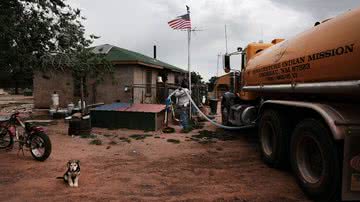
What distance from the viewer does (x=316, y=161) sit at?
16.8ft

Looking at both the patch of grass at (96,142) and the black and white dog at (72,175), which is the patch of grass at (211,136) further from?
the black and white dog at (72,175)

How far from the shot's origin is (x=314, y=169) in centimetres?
519

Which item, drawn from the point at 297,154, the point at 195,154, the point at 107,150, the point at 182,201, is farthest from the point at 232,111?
the point at 182,201

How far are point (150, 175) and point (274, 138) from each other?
255 centimetres

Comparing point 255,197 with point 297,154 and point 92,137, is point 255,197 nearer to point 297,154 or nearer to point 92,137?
point 297,154

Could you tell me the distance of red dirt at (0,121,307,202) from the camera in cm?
521

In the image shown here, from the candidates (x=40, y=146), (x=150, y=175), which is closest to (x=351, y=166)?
(x=150, y=175)

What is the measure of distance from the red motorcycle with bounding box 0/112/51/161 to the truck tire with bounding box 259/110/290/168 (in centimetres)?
459

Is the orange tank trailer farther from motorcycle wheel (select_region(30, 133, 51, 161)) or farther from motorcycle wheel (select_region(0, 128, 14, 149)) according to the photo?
motorcycle wheel (select_region(0, 128, 14, 149))

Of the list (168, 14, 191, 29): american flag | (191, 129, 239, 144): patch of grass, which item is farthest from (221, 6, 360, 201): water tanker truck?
(168, 14, 191, 29): american flag

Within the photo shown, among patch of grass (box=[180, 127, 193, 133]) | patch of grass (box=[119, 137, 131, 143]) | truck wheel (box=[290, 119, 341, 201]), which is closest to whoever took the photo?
truck wheel (box=[290, 119, 341, 201])

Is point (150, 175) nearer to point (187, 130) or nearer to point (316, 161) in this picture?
point (316, 161)

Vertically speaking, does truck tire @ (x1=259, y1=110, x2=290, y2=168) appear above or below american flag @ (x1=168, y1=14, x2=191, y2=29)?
below

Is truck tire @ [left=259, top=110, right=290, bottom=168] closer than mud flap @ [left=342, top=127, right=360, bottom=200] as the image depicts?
No
